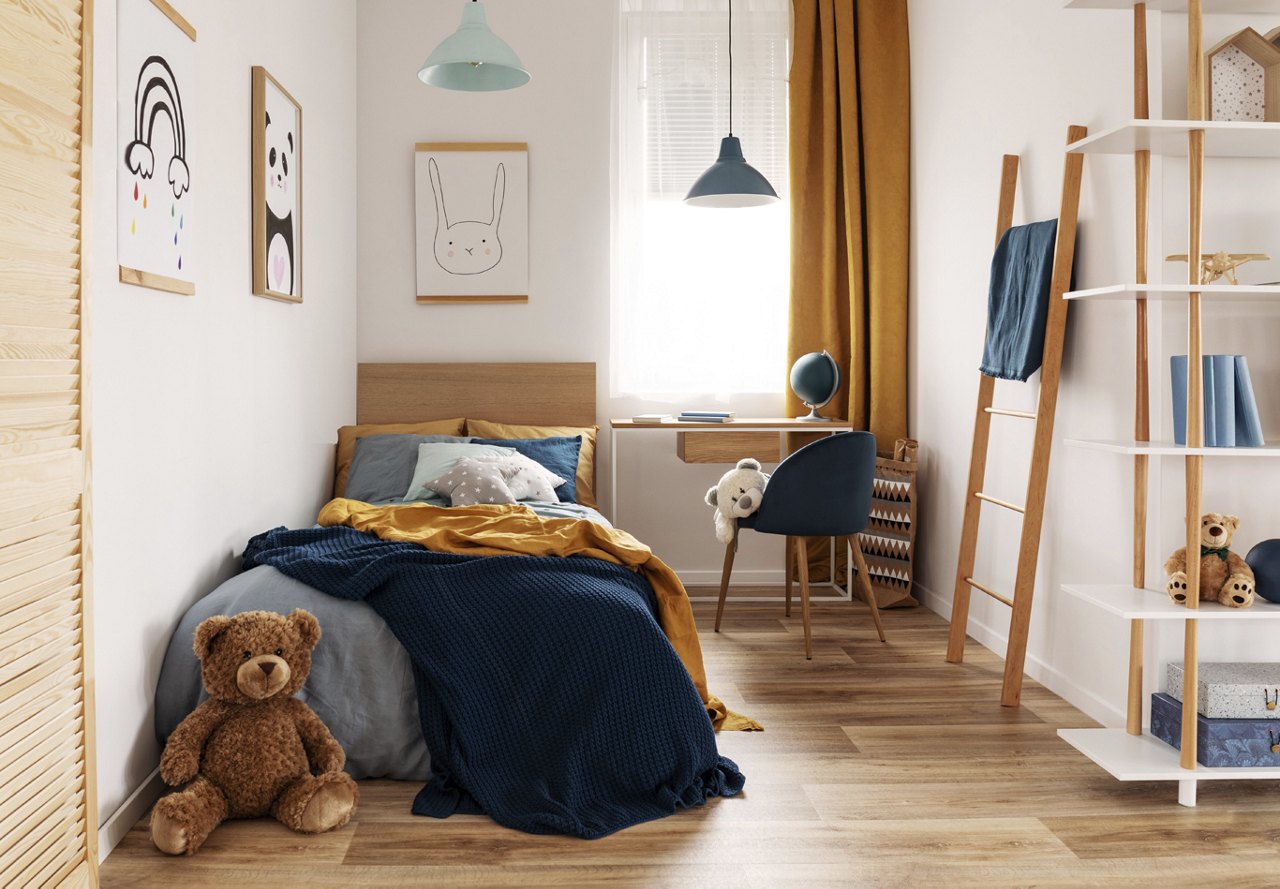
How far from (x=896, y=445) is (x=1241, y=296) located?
2.08 meters

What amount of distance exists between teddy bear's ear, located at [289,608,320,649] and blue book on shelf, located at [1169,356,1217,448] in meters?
2.13

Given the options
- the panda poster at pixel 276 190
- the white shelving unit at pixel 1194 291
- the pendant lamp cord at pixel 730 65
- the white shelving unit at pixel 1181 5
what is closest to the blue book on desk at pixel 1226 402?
the white shelving unit at pixel 1194 291

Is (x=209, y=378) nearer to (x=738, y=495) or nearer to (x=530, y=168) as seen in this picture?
(x=738, y=495)

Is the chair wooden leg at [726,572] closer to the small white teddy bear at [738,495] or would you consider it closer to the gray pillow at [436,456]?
the small white teddy bear at [738,495]

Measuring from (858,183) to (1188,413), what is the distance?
2.66 meters

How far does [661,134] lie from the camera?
16.1 feet

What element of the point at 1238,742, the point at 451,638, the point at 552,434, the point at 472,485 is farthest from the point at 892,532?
the point at 451,638

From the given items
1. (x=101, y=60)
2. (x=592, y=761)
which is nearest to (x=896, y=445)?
(x=592, y=761)

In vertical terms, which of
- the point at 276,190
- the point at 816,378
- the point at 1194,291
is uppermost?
the point at 276,190

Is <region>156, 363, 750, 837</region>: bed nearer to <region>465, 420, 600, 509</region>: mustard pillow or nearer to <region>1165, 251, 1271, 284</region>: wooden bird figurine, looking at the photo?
<region>465, 420, 600, 509</region>: mustard pillow

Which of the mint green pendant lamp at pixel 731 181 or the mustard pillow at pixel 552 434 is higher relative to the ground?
the mint green pendant lamp at pixel 731 181

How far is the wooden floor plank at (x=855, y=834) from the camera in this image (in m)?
2.13

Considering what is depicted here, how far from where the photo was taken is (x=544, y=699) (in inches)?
102

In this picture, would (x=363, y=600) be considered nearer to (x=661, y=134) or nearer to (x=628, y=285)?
(x=628, y=285)
